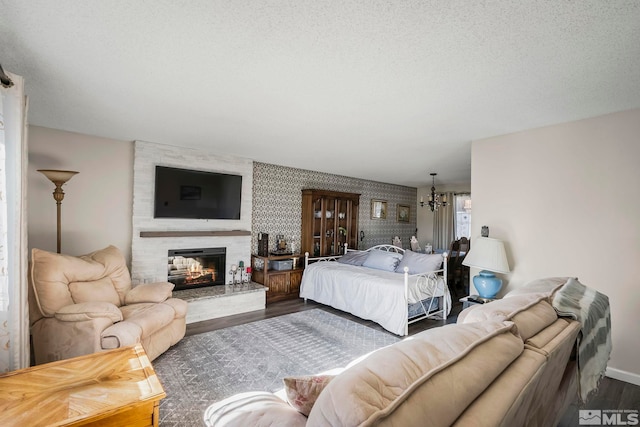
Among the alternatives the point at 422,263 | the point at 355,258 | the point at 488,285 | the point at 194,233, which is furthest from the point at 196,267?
the point at 488,285

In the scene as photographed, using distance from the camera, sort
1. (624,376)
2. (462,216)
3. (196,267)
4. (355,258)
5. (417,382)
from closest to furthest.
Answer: (417,382)
(624,376)
(196,267)
(355,258)
(462,216)

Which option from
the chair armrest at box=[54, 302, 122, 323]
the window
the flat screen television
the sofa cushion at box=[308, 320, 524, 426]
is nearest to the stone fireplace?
the flat screen television

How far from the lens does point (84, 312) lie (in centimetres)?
241

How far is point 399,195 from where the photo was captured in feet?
26.4

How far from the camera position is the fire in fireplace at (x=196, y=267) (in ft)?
14.1

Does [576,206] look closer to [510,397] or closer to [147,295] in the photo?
[510,397]

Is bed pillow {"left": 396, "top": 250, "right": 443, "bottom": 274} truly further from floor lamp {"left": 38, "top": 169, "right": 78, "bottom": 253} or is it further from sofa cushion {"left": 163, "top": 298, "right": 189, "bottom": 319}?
floor lamp {"left": 38, "top": 169, "right": 78, "bottom": 253}

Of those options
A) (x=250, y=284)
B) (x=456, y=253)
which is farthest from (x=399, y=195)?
(x=250, y=284)

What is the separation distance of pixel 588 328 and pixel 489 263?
1.47 metres

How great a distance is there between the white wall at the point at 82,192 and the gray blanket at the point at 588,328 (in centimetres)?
458

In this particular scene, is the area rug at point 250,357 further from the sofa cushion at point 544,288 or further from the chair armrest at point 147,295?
the sofa cushion at point 544,288

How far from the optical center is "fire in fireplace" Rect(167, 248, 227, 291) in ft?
14.1

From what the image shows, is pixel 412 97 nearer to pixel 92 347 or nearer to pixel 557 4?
pixel 557 4

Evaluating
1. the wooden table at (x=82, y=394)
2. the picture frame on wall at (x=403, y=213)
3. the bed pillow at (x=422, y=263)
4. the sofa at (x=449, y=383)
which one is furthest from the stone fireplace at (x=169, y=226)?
the picture frame on wall at (x=403, y=213)
